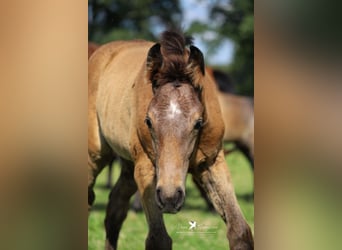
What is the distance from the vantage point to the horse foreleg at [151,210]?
4.53 m

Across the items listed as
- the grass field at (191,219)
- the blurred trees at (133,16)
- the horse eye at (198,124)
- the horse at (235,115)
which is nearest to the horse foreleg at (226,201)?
the grass field at (191,219)

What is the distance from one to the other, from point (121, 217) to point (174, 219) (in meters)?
0.36

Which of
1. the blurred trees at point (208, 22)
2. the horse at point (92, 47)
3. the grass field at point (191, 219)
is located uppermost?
the blurred trees at point (208, 22)

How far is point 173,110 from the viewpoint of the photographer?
4.36 m

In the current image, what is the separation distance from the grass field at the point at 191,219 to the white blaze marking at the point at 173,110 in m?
0.65

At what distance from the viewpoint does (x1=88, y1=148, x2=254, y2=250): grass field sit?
4766mm

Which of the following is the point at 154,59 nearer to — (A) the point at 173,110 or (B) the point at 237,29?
(A) the point at 173,110

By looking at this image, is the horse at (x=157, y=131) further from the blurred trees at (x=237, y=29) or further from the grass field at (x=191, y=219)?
the blurred trees at (x=237, y=29)

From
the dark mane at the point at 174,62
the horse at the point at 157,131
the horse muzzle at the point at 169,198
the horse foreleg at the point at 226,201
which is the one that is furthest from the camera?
the horse foreleg at the point at 226,201

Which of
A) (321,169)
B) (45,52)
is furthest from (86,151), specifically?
(321,169)

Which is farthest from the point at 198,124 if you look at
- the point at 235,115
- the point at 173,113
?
the point at 235,115

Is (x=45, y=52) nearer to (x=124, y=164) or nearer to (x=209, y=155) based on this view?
(x=124, y=164)

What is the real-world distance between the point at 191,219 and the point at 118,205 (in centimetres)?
50

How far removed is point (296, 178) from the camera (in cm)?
475
